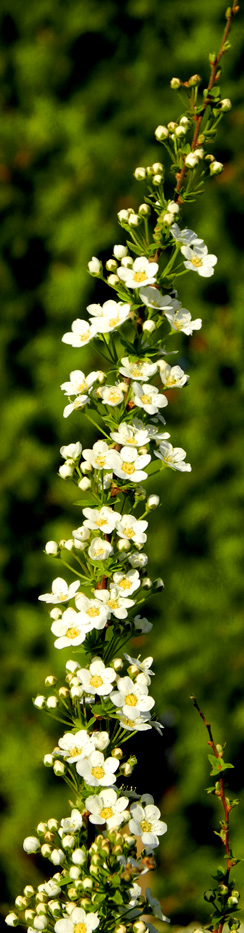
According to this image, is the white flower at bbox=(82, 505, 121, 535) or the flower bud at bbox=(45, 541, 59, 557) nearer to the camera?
the white flower at bbox=(82, 505, 121, 535)

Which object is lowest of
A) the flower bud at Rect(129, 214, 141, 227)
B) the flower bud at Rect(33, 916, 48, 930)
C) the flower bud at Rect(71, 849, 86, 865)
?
the flower bud at Rect(33, 916, 48, 930)

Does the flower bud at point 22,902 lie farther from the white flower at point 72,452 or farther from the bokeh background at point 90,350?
the bokeh background at point 90,350

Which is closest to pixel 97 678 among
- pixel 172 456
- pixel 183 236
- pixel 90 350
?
pixel 172 456

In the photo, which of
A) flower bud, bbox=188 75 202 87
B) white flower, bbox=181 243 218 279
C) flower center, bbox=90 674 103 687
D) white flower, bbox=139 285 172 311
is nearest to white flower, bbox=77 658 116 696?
flower center, bbox=90 674 103 687

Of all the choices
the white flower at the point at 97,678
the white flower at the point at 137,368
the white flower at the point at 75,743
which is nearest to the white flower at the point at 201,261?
the white flower at the point at 137,368

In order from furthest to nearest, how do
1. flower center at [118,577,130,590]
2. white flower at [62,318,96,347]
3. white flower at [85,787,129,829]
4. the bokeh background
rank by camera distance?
the bokeh background → white flower at [62,318,96,347] → flower center at [118,577,130,590] → white flower at [85,787,129,829]

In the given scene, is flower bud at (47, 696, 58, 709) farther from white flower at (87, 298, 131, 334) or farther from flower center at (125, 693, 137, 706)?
white flower at (87, 298, 131, 334)

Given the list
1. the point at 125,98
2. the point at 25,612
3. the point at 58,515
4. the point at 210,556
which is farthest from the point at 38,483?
the point at 125,98
